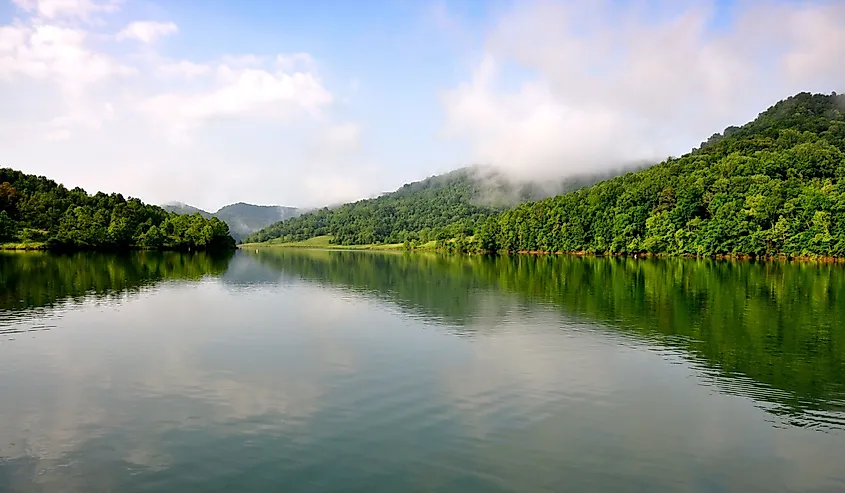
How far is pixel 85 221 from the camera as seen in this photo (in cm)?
13938

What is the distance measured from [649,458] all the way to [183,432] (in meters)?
12.1

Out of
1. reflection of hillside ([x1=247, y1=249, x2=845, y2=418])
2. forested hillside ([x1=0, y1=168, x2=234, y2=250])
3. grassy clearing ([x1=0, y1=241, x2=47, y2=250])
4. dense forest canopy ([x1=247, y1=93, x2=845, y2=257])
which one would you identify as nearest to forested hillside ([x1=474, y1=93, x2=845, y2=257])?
dense forest canopy ([x1=247, y1=93, x2=845, y2=257])

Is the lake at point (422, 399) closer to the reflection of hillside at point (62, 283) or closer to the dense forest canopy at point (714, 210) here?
the reflection of hillside at point (62, 283)

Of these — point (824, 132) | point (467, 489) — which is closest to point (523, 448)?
point (467, 489)

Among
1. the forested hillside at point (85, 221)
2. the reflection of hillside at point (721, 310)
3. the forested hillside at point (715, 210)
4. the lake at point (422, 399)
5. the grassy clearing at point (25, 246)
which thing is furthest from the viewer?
the forested hillside at point (85, 221)

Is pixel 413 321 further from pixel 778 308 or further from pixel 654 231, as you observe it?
pixel 654 231

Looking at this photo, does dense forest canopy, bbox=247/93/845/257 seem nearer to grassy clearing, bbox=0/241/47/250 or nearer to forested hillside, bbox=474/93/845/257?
forested hillside, bbox=474/93/845/257

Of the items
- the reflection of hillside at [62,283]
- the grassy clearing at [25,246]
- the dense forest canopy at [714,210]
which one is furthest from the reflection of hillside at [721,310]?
the grassy clearing at [25,246]

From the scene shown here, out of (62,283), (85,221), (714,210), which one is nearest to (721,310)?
(62,283)

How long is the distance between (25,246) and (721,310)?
139 m

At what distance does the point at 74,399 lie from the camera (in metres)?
18.2

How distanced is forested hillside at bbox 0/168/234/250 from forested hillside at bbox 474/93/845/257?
86085 mm

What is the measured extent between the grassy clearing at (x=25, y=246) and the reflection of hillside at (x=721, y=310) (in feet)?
309

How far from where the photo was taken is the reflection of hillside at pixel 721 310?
21781 mm
